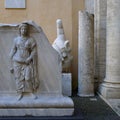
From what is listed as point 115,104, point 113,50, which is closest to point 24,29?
point 115,104

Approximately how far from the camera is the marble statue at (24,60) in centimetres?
634

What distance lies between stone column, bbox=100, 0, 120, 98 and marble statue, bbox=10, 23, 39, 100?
11.2 feet

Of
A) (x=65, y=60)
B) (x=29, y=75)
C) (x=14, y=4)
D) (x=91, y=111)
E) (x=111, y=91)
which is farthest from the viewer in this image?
(x=14, y=4)

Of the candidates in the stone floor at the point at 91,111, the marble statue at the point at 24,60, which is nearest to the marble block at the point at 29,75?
the marble statue at the point at 24,60

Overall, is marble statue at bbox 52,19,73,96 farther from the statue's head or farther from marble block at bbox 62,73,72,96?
the statue's head

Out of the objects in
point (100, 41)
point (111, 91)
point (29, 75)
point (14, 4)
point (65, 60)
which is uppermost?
point (14, 4)

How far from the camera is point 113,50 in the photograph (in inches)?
369

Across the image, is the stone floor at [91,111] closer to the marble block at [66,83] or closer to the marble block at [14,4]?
the marble block at [66,83]

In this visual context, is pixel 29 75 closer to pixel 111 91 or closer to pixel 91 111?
pixel 91 111

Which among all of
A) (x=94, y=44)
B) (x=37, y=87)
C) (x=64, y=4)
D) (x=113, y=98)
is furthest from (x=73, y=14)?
(x=37, y=87)

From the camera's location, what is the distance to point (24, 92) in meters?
6.43

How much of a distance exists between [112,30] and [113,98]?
1.71m

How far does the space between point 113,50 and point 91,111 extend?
258 cm

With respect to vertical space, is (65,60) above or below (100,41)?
below
